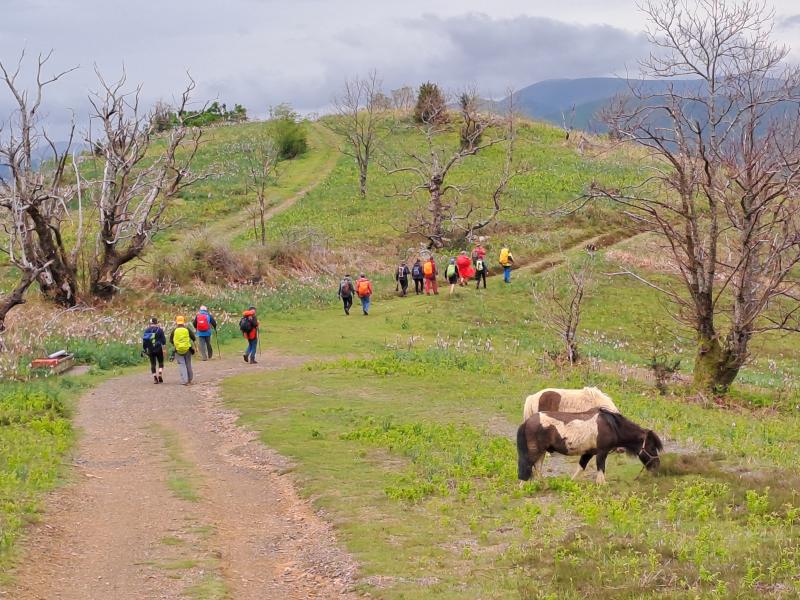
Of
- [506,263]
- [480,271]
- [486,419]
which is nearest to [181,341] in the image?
[486,419]

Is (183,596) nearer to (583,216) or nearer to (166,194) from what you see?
(166,194)

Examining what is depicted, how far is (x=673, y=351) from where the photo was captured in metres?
35.3

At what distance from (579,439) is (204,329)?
16094 mm

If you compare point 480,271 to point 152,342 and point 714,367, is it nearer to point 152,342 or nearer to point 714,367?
point 714,367

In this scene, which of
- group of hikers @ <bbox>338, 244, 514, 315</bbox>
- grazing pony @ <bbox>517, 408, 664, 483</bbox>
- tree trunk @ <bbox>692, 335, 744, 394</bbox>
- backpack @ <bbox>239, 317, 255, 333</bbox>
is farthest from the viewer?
group of hikers @ <bbox>338, 244, 514, 315</bbox>

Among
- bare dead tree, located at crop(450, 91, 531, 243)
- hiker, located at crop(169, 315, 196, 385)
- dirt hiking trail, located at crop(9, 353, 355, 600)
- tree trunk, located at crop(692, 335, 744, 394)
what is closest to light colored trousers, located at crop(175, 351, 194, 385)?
hiker, located at crop(169, 315, 196, 385)

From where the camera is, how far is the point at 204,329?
87.6 feet

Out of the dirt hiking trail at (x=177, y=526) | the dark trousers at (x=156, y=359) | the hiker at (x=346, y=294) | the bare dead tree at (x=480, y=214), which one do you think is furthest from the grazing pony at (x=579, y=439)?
the bare dead tree at (x=480, y=214)

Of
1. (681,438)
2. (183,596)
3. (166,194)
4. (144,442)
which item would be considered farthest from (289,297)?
(183,596)

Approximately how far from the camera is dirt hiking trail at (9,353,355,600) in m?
10.3

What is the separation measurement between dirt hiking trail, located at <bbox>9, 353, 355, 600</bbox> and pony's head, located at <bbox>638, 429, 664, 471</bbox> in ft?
16.4

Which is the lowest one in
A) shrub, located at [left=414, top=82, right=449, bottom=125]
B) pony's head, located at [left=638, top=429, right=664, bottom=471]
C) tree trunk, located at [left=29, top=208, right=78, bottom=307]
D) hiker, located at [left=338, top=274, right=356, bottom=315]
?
pony's head, located at [left=638, top=429, right=664, bottom=471]

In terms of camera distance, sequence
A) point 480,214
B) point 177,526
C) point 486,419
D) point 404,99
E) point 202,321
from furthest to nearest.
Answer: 1. point 404,99
2. point 480,214
3. point 202,321
4. point 486,419
5. point 177,526

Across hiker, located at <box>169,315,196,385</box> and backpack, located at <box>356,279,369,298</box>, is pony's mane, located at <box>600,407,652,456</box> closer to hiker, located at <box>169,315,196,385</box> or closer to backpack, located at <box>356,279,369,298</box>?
hiker, located at <box>169,315,196,385</box>
